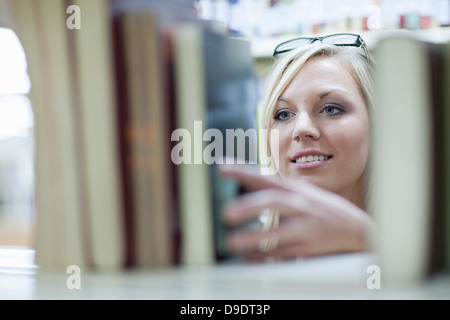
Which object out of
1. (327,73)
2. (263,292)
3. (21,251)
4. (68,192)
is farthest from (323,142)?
(21,251)

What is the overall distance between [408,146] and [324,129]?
134 mm

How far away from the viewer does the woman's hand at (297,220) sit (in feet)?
1.68

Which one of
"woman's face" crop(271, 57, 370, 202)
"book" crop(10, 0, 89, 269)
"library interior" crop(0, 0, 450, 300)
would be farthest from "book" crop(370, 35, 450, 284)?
"book" crop(10, 0, 89, 269)

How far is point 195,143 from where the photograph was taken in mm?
524

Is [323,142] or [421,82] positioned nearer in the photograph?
[421,82]

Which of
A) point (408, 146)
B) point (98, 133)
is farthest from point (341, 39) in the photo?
point (98, 133)

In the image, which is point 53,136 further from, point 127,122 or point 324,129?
point 324,129

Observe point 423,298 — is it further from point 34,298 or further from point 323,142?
point 34,298

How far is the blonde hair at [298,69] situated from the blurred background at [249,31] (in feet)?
0.06

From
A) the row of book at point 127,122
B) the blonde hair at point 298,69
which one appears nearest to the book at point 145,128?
the row of book at point 127,122

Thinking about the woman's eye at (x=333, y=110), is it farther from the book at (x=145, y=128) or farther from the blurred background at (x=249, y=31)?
the book at (x=145, y=128)

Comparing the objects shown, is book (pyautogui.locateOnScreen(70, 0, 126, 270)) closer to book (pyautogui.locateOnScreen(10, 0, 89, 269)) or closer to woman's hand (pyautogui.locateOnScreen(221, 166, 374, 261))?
book (pyautogui.locateOnScreen(10, 0, 89, 269))

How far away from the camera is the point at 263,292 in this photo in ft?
1.76

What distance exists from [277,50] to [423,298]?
33 centimetres
